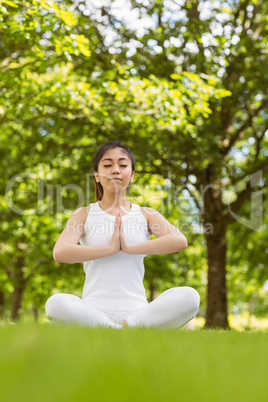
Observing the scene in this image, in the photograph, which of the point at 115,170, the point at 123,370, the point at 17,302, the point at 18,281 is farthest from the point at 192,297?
the point at 17,302

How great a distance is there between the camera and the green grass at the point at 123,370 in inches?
71.7

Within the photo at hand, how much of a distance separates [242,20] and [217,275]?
23.4 feet

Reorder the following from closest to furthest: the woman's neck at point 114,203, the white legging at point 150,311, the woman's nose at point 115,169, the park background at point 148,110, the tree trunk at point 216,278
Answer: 1. the white legging at point 150,311
2. the woman's nose at point 115,169
3. the woman's neck at point 114,203
4. the park background at point 148,110
5. the tree trunk at point 216,278

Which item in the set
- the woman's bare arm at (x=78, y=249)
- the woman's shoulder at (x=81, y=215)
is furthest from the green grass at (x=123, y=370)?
the woman's shoulder at (x=81, y=215)

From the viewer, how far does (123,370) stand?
2.09m

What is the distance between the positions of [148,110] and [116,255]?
7.33 m

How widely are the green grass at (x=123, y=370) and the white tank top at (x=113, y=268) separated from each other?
2077 millimetres

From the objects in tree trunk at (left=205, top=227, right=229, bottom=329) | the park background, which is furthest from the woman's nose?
tree trunk at (left=205, top=227, right=229, bottom=329)

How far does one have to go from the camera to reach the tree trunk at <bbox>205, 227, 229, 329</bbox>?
47.6 feet

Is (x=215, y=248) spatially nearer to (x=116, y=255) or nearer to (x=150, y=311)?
(x=116, y=255)

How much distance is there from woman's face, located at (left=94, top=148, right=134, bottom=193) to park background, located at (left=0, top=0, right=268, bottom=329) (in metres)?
4.75

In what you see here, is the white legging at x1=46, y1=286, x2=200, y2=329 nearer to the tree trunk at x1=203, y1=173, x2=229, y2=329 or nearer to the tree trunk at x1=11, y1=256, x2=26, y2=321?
the tree trunk at x1=203, y1=173, x2=229, y2=329

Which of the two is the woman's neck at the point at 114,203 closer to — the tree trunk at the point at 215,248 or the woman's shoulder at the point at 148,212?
the woman's shoulder at the point at 148,212

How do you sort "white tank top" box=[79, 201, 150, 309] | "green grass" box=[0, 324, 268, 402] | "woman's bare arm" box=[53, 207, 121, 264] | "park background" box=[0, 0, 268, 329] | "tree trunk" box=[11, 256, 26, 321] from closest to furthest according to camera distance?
"green grass" box=[0, 324, 268, 402] → "woman's bare arm" box=[53, 207, 121, 264] → "white tank top" box=[79, 201, 150, 309] → "park background" box=[0, 0, 268, 329] → "tree trunk" box=[11, 256, 26, 321]
